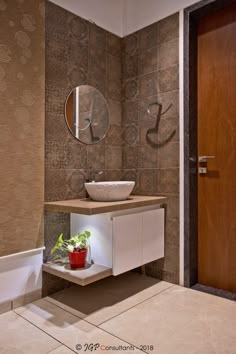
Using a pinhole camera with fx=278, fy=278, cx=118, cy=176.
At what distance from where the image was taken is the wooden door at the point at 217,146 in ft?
7.25

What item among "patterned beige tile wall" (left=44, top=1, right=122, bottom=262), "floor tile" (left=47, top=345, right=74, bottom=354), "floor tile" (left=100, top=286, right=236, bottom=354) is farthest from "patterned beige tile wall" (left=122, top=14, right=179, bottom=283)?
"floor tile" (left=47, top=345, right=74, bottom=354)

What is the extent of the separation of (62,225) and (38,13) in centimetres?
162

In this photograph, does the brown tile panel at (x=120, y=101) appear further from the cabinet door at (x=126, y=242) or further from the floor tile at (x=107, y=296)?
the cabinet door at (x=126, y=242)

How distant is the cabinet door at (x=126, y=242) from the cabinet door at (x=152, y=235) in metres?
0.06

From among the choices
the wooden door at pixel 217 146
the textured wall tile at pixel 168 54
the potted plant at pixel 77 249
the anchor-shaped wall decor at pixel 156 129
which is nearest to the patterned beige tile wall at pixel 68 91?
the potted plant at pixel 77 249

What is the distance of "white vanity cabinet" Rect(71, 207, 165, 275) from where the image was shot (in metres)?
1.99

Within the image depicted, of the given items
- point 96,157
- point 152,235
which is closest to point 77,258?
point 152,235

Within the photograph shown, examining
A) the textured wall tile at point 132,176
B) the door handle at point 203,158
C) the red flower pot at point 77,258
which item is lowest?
the red flower pot at point 77,258

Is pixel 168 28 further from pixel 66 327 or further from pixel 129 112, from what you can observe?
pixel 66 327

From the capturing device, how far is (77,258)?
2.00 meters

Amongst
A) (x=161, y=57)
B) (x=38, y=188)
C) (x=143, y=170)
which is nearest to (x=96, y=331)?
(x=38, y=188)

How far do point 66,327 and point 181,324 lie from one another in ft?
2.32

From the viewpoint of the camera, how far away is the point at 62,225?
2.27 m

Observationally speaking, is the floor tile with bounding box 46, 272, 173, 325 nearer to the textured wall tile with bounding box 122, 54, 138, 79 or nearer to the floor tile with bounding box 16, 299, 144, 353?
the floor tile with bounding box 16, 299, 144, 353
